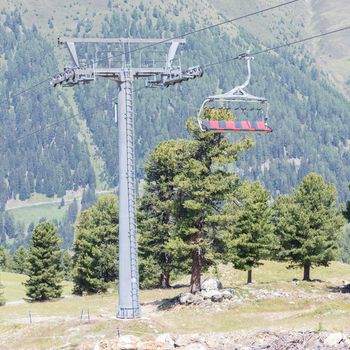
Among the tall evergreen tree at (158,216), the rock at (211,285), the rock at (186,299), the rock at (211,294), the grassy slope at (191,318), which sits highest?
the tall evergreen tree at (158,216)

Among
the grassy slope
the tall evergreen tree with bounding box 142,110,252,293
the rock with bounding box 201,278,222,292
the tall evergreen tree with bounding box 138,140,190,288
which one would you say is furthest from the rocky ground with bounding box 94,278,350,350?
the tall evergreen tree with bounding box 138,140,190,288

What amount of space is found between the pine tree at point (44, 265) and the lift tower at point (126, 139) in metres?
37.0

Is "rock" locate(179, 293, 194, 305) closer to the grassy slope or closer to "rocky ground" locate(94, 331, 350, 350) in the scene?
the grassy slope

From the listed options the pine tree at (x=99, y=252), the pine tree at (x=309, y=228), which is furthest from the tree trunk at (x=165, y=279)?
the pine tree at (x=309, y=228)

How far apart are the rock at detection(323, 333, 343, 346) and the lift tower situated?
19595 mm

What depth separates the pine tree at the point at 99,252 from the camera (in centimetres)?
9444

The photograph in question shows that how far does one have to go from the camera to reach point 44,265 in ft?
308

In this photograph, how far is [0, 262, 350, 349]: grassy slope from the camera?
5134cm

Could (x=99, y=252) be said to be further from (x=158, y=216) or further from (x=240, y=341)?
(x=240, y=341)

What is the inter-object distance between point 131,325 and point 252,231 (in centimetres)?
2932

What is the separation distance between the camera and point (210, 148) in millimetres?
65312

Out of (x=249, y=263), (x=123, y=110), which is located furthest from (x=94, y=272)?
(x=123, y=110)

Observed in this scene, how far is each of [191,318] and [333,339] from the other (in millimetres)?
19907

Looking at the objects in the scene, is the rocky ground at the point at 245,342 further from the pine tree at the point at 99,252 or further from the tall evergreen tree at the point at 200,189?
the pine tree at the point at 99,252
